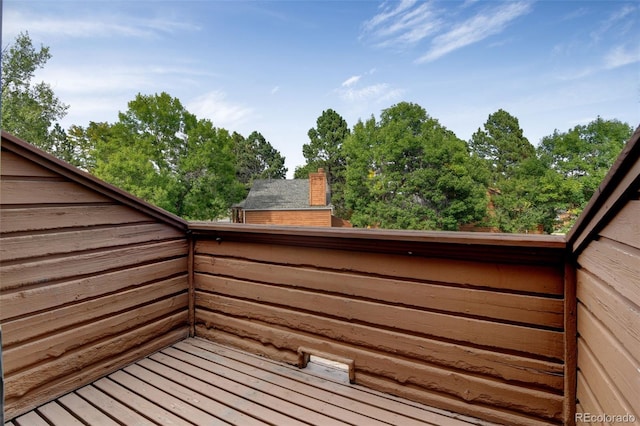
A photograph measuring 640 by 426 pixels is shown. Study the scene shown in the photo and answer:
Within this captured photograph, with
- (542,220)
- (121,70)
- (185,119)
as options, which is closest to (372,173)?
(542,220)

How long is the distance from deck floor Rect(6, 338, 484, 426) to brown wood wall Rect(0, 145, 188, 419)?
0.15 m

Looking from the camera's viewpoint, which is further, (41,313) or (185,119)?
(185,119)

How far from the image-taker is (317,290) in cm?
205

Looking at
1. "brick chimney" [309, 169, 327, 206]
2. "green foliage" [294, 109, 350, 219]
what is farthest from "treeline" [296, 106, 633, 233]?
"green foliage" [294, 109, 350, 219]

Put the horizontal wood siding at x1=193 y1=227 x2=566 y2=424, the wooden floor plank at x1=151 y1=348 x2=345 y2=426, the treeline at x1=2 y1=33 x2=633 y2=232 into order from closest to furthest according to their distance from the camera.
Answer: the horizontal wood siding at x1=193 y1=227 x2=566 y2=424
the wooden floor plank at x1=151 y1=348 x2=345 y2=426
the treeline at x1=2 y1=33 x2=633 y2=232

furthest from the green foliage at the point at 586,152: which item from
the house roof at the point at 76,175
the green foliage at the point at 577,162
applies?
the house roof at the point at 76,175

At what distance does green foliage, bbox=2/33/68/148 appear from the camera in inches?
290

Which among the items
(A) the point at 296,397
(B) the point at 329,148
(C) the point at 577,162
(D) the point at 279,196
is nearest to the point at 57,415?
(A) the point at 296,397

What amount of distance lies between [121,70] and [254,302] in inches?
205

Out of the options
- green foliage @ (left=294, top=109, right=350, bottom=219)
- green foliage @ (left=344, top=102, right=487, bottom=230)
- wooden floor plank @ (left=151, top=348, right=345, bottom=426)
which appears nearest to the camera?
wooden floor plank @ (left=151, top=348, right=345, bottom=426)

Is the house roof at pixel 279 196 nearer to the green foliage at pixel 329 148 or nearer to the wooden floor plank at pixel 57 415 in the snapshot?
the green foliage at pixel 329 148

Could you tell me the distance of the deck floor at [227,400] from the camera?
1592 mm

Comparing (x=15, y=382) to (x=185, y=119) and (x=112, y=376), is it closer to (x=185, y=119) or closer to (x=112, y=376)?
(x=112, y=376)

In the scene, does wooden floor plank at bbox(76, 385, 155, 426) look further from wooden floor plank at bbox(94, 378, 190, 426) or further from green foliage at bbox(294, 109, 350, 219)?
green foliage at bbox(294, 109, 350, 219)
